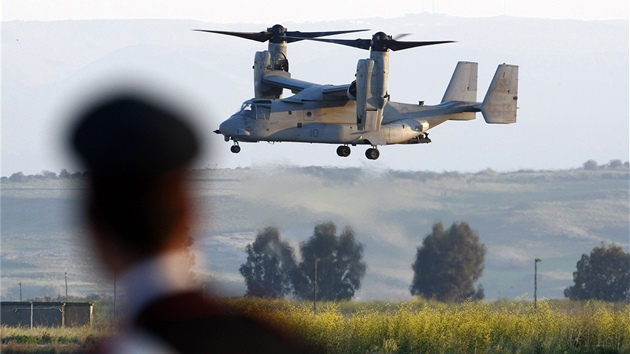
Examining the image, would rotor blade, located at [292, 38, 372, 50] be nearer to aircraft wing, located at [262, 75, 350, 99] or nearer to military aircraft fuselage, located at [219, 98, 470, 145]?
aircraft wing, located at [262, 75, 350, 99]

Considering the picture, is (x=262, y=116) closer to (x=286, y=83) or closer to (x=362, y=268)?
(x=286, y=83)

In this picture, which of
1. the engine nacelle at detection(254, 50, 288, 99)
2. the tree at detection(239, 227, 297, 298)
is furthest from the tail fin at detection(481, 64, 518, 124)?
the tree at detection(239, 227, 297, 298)

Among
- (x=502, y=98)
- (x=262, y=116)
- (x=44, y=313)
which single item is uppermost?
(x=502, y=98)

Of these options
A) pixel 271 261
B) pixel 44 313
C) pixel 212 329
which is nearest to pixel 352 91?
pixel 212 329

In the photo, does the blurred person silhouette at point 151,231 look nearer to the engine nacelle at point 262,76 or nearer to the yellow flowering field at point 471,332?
the yellow flowering field at point 471,332

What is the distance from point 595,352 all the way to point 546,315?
9.31ft

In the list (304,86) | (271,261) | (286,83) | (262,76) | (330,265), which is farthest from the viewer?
(330,265)

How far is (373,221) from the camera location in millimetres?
70812

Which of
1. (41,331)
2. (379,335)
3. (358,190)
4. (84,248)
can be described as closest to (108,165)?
(84,248)

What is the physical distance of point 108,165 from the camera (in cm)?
9788

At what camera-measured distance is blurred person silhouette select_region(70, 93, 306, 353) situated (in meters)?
48.1

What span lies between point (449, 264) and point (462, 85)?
19.7 metres

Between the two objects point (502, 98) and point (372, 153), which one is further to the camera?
point (502, 98)

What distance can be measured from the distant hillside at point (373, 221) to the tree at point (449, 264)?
747mm
